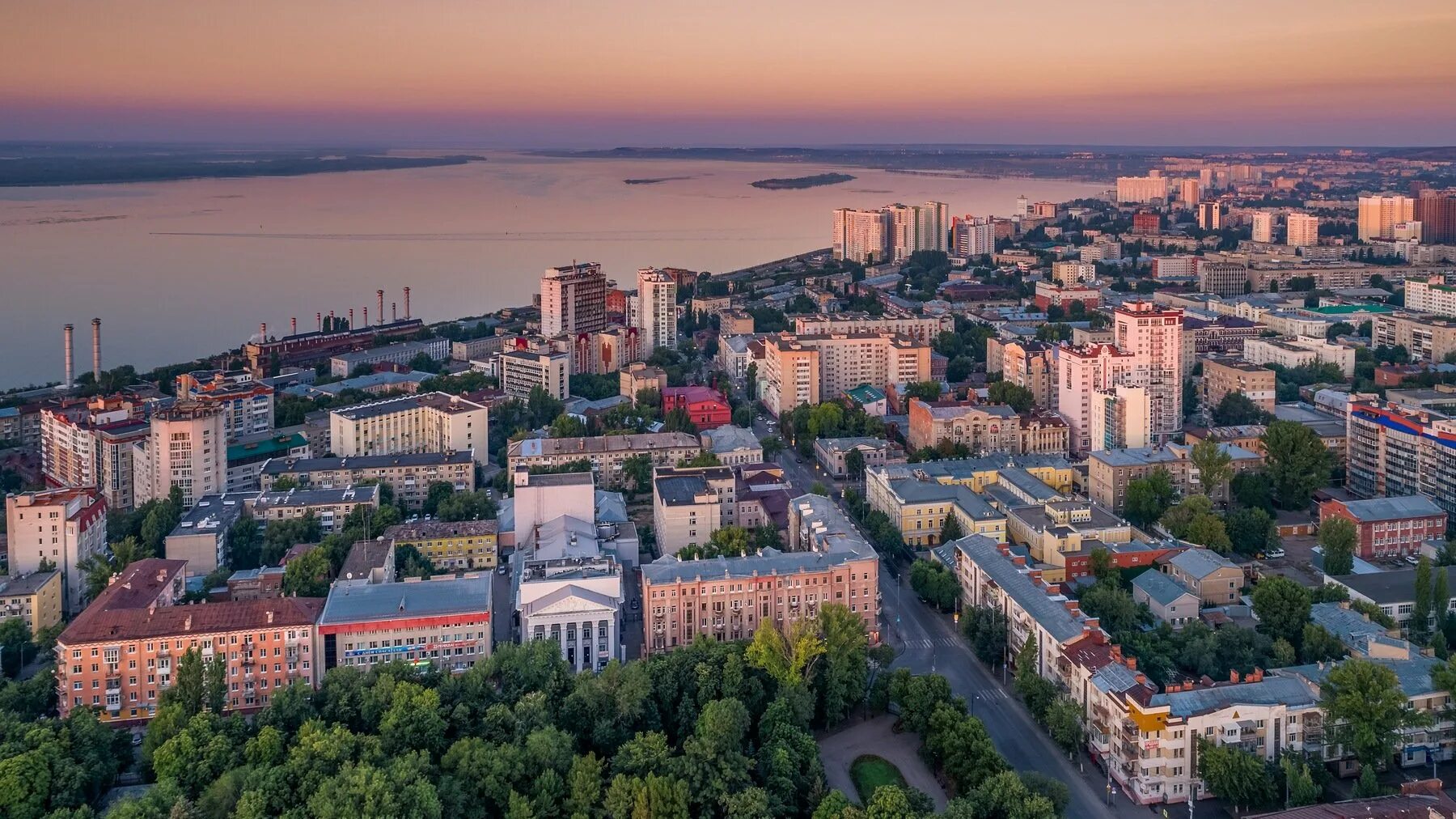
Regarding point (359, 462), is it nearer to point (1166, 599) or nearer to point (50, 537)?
point (50, 537)

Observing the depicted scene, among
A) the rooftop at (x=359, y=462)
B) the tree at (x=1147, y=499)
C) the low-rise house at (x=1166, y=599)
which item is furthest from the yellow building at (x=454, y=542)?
the tree at (x=1147, y=499)

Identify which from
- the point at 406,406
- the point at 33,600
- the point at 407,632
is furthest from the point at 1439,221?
the point at 33,600

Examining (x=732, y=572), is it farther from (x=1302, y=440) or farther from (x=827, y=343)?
(x=827, y=343)

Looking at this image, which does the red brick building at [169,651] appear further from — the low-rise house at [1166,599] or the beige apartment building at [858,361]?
the beige apartment building at [858,361]

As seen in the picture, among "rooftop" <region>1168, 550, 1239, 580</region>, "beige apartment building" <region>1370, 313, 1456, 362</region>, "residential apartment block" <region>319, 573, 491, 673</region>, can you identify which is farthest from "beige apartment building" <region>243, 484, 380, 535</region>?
"beige apartment building" <region>1370, 313, 1456, 362</region>

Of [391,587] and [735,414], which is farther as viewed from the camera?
[735,414]

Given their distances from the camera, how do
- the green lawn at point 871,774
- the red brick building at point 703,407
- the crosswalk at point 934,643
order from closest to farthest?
the green lawn at point 871,774 → the crosswalk at point 934,643 → the red brick building at point 703,407

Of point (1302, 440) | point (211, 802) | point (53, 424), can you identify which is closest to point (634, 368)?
point (53, 424)
